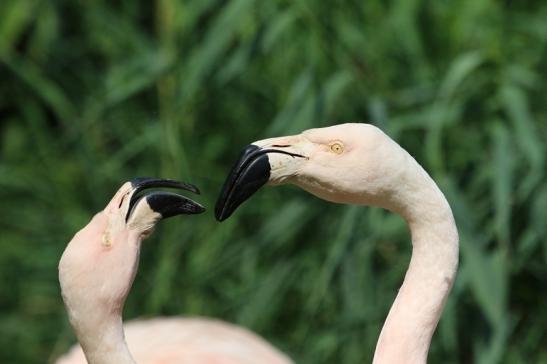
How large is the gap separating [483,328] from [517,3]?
94 centimetres

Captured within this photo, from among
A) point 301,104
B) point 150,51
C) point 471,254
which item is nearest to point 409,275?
point 471,254

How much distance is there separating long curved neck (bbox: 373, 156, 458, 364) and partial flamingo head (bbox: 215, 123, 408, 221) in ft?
0.12

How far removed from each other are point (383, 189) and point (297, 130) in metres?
1.53

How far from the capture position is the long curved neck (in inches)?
82.6

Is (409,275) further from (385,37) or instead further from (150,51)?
(150,51)

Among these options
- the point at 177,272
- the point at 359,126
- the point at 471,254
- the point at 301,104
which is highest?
the point at 359,126

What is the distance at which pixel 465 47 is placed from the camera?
3801mm

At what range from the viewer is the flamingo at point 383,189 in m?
2.07

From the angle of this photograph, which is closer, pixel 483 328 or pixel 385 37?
pixel 483 328

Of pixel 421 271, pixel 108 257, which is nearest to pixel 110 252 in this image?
pixel 108 257

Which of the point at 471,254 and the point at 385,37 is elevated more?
the point at 385,37

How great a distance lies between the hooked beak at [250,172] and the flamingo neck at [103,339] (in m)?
0.24

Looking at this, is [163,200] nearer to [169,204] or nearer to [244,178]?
[169,204]

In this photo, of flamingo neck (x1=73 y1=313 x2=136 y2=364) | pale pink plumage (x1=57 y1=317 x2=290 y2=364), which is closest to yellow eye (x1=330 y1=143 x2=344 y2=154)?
flamingo neck (x1=73 y1=313 x2=136 y2=364)
